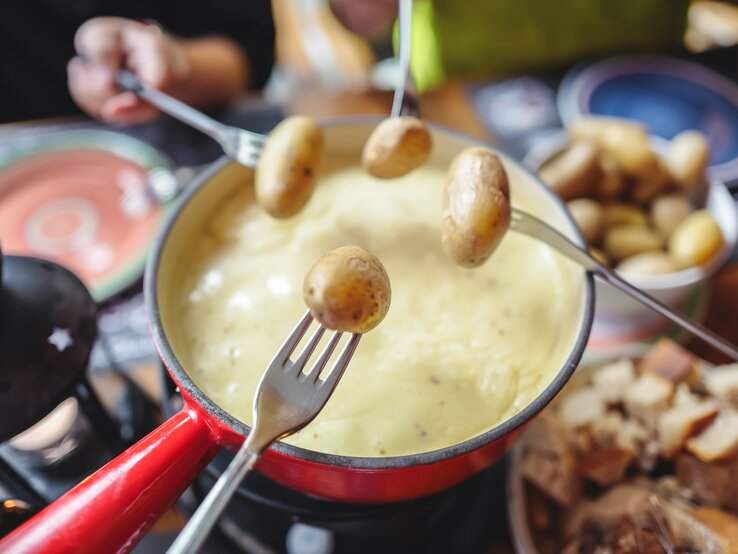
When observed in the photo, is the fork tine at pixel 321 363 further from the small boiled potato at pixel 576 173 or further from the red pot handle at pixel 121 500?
the small boiled potato at pixel 576 173

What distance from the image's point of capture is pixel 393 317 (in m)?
0.63

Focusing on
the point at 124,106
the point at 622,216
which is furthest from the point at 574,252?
the point at 124,106

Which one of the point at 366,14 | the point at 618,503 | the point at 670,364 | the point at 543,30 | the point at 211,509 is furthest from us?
→ the point at 543,30

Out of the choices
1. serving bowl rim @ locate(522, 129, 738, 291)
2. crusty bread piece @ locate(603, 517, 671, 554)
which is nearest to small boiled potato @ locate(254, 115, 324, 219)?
serving bowl rim @ locate(522, 129, 738, 291)

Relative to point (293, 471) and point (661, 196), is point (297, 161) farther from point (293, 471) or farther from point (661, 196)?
point (661, 196)

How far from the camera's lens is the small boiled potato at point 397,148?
2.03 feet

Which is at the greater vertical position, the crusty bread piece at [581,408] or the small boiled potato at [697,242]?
the small boiled potato at [697,242]

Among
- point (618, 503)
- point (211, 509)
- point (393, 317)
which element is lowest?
point (618, 503)

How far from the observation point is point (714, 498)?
0.67 m

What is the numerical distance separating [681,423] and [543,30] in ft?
3.63

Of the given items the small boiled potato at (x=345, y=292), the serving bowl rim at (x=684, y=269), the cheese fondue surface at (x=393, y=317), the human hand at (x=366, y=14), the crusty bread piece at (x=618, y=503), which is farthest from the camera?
the human hand at (x=366, y=14)

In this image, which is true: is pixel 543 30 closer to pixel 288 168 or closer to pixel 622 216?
pixel 622 216

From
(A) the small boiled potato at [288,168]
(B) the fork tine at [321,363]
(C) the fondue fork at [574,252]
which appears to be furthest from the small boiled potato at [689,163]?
(B) the fork tine at [321,363]

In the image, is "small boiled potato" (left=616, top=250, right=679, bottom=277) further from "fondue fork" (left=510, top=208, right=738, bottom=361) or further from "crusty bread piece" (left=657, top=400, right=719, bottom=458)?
"fondue fork" (left=510, top=208, right=738, bottom=361)
